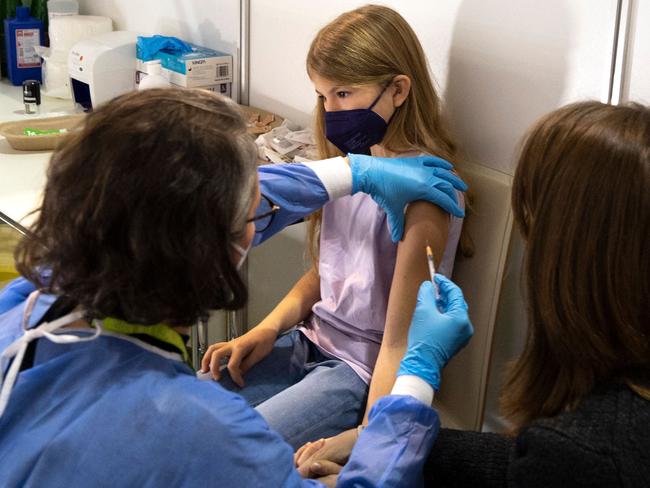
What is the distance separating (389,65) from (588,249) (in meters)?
0.77

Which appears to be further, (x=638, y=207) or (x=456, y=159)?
(x=456, y=159)

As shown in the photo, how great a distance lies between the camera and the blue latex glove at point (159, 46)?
8.69ft

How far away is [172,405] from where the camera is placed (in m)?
0.96

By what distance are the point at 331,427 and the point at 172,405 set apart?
2.46 ft

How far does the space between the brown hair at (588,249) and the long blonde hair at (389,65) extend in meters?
0.60

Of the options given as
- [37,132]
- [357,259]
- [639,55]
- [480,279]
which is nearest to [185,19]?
[37,132]

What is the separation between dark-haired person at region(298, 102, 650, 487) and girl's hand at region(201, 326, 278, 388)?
0.76 metres

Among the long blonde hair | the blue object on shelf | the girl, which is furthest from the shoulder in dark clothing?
the blue object on shelf

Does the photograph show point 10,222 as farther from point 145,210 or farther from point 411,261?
point 145,210

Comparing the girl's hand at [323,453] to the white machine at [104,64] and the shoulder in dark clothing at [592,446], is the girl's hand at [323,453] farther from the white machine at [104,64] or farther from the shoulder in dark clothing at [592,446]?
the white machine at [104,64]

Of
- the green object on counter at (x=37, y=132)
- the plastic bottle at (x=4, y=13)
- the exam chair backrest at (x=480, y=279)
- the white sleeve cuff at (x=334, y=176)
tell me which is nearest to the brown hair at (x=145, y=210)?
the white sleeve cuff at (x=334, y=176)

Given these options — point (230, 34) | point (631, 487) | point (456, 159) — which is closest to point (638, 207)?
point (631, 487)

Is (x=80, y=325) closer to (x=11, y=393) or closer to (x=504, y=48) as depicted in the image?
(x=11, y=393)

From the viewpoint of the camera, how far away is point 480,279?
1.77 meters
